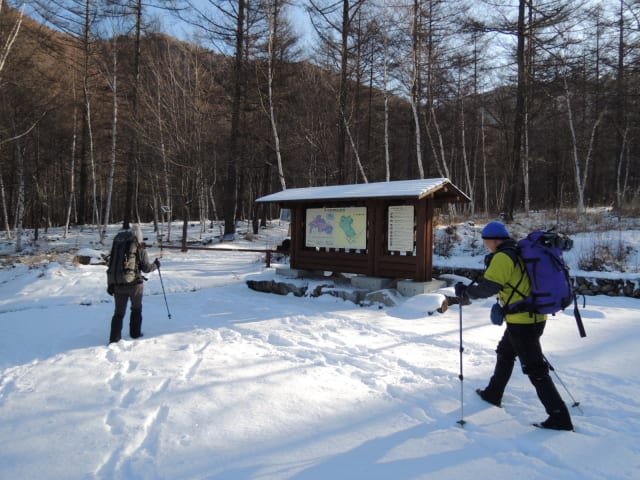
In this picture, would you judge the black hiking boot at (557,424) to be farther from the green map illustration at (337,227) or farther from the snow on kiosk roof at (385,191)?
the green map illustration at (337,227)

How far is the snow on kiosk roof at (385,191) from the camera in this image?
8.34m

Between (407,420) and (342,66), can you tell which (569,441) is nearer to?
(407,420)

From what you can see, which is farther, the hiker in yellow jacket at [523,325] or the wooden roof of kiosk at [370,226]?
the wooden roof of kiosk at [370,226]

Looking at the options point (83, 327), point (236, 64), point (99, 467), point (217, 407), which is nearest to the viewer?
point (99, 467)

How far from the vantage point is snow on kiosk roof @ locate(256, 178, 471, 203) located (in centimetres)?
834

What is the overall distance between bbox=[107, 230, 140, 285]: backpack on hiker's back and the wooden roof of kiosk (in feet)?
15.9

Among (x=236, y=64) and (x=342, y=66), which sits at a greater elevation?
(x=236, y=64)

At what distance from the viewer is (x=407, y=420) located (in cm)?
359

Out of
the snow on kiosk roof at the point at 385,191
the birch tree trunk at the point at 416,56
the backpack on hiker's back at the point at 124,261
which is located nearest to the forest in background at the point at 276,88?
the birch tree trunk at the point at 416,56

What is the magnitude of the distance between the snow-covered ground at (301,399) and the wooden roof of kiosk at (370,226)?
4.79 ft

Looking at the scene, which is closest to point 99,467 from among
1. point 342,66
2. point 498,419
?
point 498,419

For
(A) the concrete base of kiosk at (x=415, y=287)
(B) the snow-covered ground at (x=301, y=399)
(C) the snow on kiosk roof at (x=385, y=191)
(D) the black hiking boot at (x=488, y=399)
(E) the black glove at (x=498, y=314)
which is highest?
(C) the snow on kiosk roof at (x=385, y=191)

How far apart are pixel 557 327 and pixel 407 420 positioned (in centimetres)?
457

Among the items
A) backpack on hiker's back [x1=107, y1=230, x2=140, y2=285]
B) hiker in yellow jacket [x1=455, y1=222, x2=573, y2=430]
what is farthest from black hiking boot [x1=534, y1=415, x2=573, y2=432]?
backpack on hiker's back [x1=107, y1=230, x2=140, y2=285]
